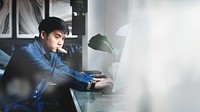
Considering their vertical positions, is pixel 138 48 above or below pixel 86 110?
above

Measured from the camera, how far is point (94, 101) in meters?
1.52

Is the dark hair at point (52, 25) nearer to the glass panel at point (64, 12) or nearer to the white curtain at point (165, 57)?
the glass panel at point (64, 12)

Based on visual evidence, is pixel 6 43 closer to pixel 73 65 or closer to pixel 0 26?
pixel 0 26

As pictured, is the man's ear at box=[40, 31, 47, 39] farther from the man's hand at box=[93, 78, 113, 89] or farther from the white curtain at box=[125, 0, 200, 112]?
the white curtain at box=[125, 0, 200, 112]

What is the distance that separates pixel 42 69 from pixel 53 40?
236mm

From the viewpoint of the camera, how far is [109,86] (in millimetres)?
1549

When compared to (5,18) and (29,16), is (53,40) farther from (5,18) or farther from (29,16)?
(5,18)

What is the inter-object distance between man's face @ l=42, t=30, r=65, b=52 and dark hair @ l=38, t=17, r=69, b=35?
0.03m

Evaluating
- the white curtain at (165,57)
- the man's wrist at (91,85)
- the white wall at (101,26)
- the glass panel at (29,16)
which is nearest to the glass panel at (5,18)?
the glass panel at (29,16)

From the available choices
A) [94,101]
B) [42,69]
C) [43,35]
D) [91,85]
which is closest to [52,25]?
[43,35]

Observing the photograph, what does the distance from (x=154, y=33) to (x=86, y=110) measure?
0.83 meters

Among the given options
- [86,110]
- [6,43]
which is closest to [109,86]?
[86,110]

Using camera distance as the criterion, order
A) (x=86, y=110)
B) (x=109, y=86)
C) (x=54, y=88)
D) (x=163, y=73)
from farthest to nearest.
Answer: (x=54, y=88)
(x=109, y=86)
(x=86, y=110)
(x=163, y=73)

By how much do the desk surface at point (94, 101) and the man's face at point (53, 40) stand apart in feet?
1.17
